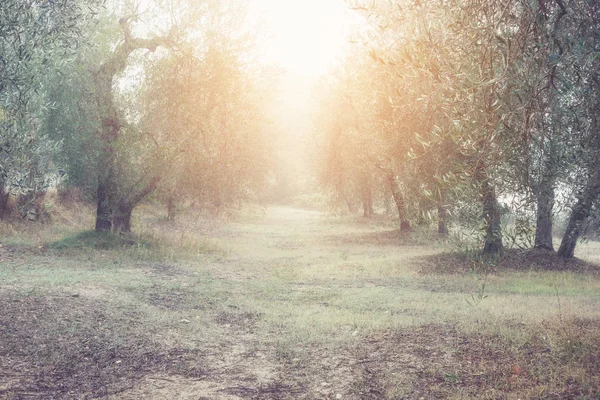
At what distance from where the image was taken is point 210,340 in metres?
10.3

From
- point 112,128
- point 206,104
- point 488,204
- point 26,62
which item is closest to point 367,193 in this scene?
point 206,104

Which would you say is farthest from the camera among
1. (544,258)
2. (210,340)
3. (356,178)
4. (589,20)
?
(356,178)

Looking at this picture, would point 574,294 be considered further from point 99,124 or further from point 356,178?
point 356,178

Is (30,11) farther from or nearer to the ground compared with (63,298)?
farther from the ground

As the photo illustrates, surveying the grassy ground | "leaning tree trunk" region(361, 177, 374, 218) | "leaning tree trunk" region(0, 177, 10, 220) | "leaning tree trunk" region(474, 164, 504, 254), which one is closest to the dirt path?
the grassy ground

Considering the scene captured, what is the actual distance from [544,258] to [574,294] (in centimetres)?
660

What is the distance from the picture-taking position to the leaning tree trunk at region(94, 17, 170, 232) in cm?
2242

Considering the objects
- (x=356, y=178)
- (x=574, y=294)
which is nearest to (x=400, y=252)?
(x=574, y=294)

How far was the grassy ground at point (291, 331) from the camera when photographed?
7805 mm

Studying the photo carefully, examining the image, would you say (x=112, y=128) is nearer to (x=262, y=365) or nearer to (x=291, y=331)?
(x=291, y=331)

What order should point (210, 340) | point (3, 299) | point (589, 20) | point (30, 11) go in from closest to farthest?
point (589, 20) → point (30, 11) → point (210, 340) → point (3, 299)

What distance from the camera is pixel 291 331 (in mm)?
10805

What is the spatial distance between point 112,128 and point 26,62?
46.5 ft

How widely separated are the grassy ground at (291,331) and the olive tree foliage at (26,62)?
3.07 m
